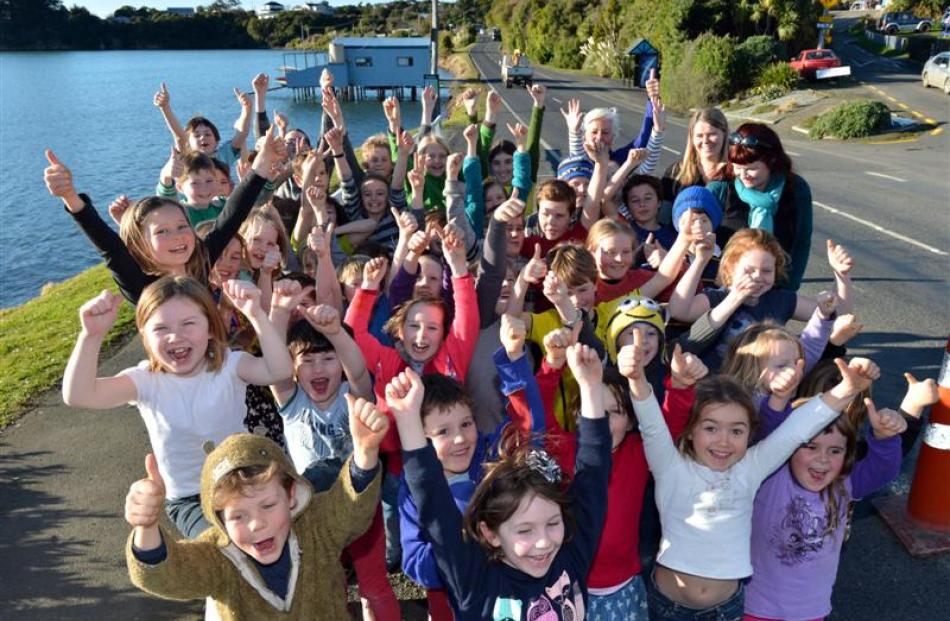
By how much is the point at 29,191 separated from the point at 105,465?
103 ft

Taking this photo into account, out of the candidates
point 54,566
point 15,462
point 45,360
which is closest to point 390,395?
point 54,566

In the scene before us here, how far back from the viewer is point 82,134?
45.0 metres

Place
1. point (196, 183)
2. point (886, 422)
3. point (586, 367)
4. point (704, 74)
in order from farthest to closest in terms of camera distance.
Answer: point (704, 74), point (196, 183), point (886, 422), point (586, 367)

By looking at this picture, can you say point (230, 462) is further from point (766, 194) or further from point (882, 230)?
point (882, 230)

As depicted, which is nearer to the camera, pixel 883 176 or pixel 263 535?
pixel 263 535

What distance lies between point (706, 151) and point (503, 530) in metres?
3.49

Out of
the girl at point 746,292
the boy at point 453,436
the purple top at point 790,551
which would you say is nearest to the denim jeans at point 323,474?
the boy at point 453,436

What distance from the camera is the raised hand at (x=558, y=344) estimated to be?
2877mm

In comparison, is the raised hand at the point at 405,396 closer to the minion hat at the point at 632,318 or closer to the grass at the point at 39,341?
the minion hat at the point at 632,318

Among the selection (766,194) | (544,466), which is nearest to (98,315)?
(544,466)

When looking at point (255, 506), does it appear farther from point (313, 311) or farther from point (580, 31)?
point (580, 31)

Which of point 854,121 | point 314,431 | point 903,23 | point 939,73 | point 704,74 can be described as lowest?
point 854,121

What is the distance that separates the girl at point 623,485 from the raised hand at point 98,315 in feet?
5.67

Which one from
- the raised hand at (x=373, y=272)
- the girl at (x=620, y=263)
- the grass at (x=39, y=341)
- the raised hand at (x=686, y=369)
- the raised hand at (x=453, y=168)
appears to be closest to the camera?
the raised hand at (x=686, y=369)
